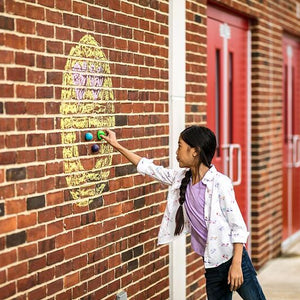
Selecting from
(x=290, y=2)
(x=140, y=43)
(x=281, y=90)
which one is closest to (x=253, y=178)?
(x=281, y=90)

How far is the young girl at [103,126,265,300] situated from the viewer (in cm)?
461

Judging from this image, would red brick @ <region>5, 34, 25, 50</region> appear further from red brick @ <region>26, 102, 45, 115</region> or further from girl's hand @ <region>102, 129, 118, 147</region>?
girl's hand @ <region>102, 129, 118, 147</region>

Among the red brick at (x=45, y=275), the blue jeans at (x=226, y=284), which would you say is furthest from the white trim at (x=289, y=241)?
the red brick at (x=45, y=275)

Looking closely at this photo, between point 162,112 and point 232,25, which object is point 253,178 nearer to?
point 232,25

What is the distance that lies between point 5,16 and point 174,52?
94.1 inches

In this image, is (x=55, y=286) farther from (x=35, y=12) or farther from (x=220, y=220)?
(x=35, y=12)

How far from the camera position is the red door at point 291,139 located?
34.2 feet

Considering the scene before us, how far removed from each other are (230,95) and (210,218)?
367 cm

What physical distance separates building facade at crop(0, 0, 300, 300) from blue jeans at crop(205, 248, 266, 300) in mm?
760

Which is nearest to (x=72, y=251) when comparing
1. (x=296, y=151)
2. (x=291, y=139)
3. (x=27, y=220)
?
(x=27, y=220)

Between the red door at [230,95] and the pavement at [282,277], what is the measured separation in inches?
28.2

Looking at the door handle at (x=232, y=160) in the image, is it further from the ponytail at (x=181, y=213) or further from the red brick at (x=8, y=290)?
the red brick at (x=8, y=290)

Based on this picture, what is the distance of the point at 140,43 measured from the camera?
18.3 feet

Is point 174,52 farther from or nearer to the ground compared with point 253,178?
farther from the ground
